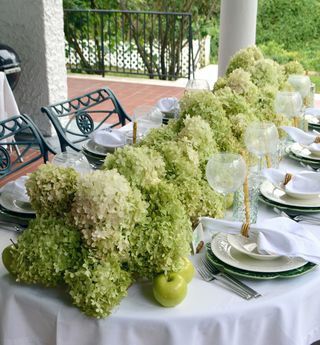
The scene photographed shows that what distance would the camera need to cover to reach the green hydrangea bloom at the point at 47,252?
1.16 meters

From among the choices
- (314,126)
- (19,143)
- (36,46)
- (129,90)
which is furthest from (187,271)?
(129,90)

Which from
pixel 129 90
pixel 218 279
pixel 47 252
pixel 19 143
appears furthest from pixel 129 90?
pixel 47 252

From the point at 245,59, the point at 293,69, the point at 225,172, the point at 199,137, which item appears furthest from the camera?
the point at 293,69

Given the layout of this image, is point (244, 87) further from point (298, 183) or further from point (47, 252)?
point (47, 252)

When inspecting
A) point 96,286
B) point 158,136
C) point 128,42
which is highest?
point 158,136

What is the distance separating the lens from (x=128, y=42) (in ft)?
29.5

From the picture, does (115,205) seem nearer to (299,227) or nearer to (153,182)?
(153,182)

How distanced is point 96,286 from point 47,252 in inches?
5.4

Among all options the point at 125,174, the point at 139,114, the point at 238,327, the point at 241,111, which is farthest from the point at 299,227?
the point at 139,114

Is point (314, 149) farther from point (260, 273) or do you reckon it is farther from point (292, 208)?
point (260, 273)

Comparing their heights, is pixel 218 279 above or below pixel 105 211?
below

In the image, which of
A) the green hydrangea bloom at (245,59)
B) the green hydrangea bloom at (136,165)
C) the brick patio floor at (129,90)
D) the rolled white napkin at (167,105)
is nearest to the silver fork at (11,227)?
the green hydrangea bloom at (136,165)

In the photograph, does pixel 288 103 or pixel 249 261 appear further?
pixel 288 103

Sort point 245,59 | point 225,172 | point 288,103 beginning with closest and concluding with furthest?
point 225,172 < point 288,103 < point 245,59
